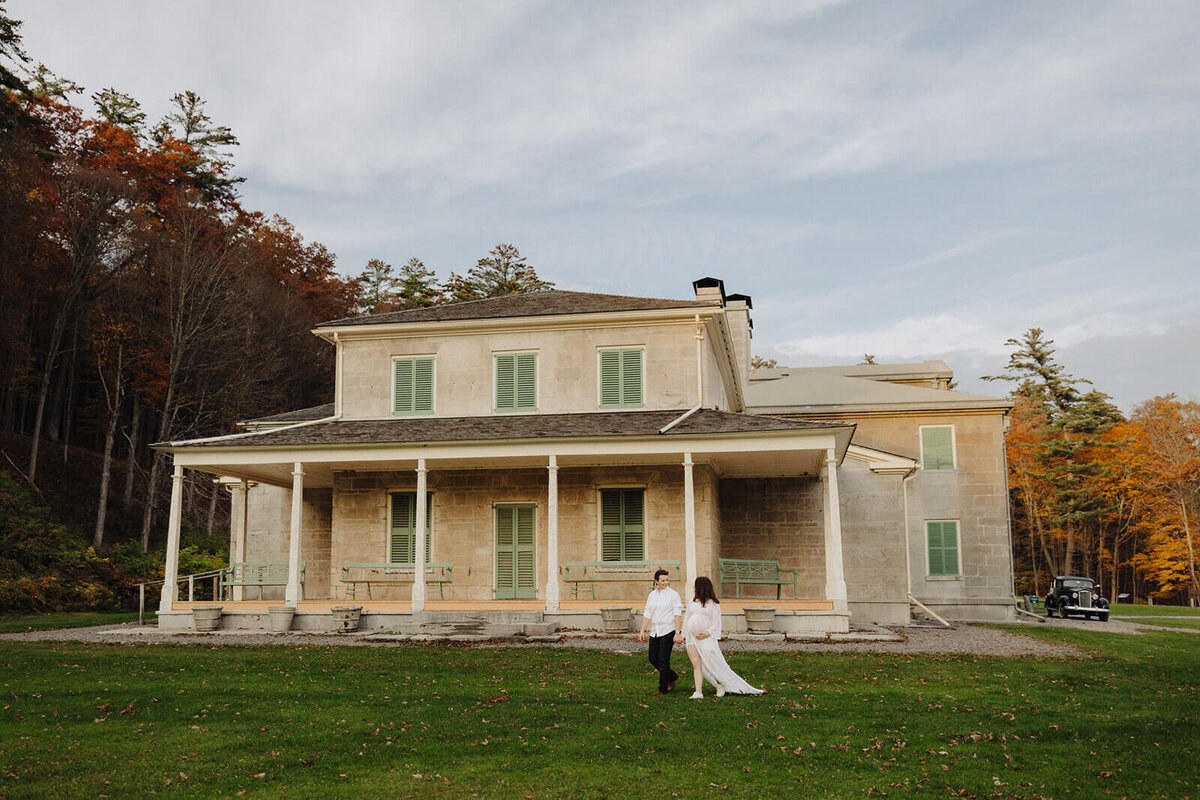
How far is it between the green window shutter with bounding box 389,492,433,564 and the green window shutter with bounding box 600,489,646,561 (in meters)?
4.04

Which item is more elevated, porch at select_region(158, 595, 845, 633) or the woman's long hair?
the woman's long hair

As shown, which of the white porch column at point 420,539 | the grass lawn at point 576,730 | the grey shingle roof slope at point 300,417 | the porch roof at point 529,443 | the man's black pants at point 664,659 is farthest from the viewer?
the grey shingle roof slope at point 300,417

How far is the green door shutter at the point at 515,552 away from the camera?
21172 millimetres

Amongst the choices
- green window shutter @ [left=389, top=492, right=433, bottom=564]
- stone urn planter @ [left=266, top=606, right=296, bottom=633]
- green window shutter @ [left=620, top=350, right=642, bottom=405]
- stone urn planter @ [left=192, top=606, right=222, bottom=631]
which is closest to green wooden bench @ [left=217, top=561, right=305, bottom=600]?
stone urn planter @ [left=192, top=606, right=222, bottom=631]

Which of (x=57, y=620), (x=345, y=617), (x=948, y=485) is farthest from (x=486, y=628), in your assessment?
(x=948, y=485)

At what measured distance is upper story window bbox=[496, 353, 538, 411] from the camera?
2214 centimetres

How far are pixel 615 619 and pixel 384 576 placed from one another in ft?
20.4

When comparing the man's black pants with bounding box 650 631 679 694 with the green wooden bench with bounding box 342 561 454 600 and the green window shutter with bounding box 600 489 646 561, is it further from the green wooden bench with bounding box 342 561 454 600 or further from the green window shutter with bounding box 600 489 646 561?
the green wooden bench with bounding box 342 561 454 600

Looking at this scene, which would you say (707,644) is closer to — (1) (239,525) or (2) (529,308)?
(2) (529,308)

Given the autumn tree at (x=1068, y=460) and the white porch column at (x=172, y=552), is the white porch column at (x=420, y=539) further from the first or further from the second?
the autumn tree at (x=1068, y=460)

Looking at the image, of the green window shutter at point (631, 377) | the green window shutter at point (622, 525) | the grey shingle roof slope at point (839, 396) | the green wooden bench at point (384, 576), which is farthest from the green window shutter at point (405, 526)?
the grey shingle roof slope at point (839, 396)

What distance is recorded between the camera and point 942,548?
1117 inches

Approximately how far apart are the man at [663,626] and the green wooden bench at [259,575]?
1211 cm

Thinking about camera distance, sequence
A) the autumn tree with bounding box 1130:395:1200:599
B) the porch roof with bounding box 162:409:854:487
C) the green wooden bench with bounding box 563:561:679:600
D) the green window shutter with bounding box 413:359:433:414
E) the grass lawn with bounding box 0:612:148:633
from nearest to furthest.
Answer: the porch roof with bounding box 162:409:854:487 → the grass lawn with bounding box 0:612:148:633 → the green wooden bench with bounding box 563:561:679:600 → the green window shutter with bounding box 413:359:433:414 → the autumn tree with bounding box 1130:395:1200:599
